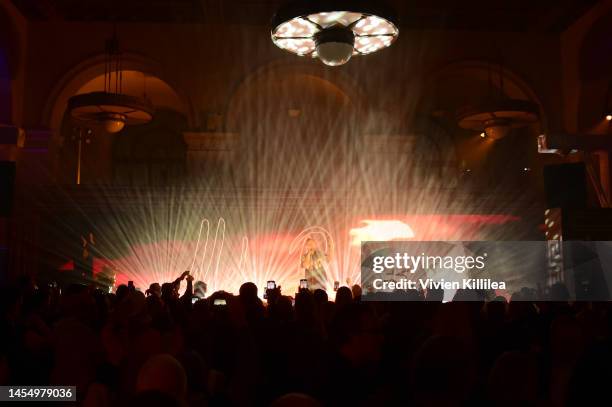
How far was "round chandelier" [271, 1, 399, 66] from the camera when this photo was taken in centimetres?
560

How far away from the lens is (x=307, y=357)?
9.87 ft

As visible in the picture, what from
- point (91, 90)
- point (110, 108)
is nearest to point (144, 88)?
point (91, 90)

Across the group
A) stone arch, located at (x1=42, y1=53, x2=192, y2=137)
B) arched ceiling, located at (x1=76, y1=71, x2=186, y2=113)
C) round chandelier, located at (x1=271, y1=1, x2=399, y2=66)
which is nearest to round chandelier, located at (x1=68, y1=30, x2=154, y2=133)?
stone arch, located at (x1=42, y1=53, x2=192, y2=137)

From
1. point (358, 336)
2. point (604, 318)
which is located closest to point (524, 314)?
point (604, 318)

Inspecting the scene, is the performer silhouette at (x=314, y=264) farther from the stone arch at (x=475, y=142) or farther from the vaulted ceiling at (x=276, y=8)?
the stone arch at (x=475, y=142)

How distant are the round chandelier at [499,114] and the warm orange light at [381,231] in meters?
2.60

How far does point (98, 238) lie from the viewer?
44.0 feet

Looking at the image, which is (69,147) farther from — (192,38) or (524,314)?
(524,314)

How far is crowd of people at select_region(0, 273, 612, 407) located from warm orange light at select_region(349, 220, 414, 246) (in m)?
9.36

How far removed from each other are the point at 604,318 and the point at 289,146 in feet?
37.7

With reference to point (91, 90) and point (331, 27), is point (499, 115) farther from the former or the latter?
point (91, 90)

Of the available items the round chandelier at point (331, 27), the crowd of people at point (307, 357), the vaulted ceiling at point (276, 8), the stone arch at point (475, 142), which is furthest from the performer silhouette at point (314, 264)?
the crowd of people at point (307, 357)

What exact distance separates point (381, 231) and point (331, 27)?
8335mm

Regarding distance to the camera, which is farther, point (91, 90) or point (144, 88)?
point (144, 88)
